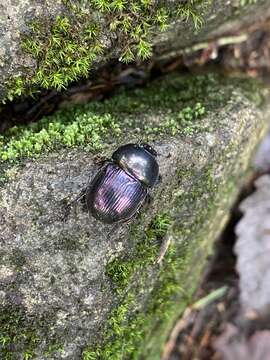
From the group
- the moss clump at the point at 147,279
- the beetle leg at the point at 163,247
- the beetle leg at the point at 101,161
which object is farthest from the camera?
the beetle leg at the point at 163,247

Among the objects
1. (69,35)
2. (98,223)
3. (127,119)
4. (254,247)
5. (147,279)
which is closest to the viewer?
(69,35)

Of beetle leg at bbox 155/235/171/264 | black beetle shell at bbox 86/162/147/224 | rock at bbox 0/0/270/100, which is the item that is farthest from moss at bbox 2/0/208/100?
beetle leg at bbox 155/235/171/264

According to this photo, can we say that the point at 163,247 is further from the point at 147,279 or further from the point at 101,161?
the point at 101,161

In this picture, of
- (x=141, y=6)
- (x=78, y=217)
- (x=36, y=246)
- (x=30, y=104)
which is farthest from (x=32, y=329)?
(x=141, y=6)

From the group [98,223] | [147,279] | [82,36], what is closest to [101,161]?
[98,223]

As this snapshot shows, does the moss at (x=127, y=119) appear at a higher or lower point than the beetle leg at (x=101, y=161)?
higher

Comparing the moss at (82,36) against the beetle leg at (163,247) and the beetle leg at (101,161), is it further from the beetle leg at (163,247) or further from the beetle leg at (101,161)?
the beetle leg at (163,247)

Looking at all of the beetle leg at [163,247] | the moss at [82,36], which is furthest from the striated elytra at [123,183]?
the moss at [82,36]
